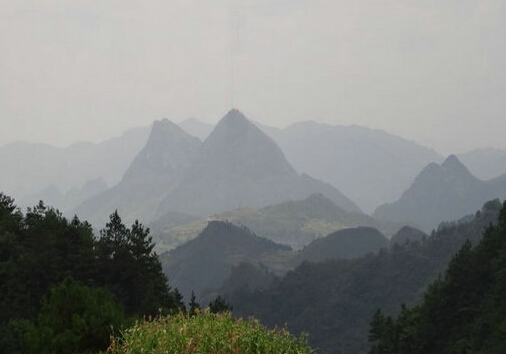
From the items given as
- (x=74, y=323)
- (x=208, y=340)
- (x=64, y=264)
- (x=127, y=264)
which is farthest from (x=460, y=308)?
(x=208, y=340)

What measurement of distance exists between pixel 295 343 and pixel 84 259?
39178 mm

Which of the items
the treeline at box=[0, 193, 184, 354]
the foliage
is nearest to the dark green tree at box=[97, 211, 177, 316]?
the treeline at box=[0, 193, 184, 354]

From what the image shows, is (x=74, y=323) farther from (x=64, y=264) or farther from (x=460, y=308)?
(x=460, y=308)

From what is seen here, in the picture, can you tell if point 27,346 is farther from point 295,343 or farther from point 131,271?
point 131,271

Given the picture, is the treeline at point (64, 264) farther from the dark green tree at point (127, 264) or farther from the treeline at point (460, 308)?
the treeline at point (460, 308)

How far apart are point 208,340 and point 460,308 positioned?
2928 inches

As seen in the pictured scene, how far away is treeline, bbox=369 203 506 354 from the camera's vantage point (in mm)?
79125


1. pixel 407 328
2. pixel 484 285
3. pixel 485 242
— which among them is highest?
pixel 485 242

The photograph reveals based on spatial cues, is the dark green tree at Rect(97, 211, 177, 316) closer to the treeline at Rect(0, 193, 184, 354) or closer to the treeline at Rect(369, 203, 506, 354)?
the treeline at Rect(0, 193, 184, 354)

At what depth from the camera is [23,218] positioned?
6238cm

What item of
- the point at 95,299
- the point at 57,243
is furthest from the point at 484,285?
the point at 95,299

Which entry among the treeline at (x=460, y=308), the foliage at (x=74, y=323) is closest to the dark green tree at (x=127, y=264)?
the foliage at (x=74, y=323)

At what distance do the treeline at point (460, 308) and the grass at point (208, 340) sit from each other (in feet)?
213

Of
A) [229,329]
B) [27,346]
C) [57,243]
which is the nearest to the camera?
[229,329]
